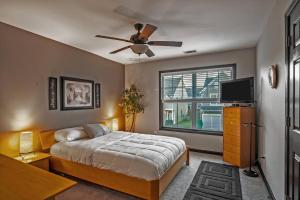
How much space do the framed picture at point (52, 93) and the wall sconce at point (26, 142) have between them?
726 mm

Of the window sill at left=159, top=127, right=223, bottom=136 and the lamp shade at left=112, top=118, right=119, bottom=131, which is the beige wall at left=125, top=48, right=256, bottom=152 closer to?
the window sill at left=159, top=127, right=223, bottom=136

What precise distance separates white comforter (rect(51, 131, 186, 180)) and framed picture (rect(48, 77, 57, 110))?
845mm

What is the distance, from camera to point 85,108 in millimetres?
4176

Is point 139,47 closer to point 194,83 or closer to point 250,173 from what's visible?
point 194,83

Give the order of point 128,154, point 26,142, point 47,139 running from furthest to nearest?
point 47,139, point 26,142, point 128,154

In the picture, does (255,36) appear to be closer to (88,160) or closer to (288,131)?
(288,131)

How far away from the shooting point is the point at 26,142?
2768 millimetres

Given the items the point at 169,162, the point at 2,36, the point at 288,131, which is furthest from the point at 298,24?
the point at 2,36

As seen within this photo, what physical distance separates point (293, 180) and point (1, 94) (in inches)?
161

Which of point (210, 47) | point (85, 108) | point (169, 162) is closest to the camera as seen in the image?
point (169, 162)

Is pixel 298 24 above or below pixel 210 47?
below

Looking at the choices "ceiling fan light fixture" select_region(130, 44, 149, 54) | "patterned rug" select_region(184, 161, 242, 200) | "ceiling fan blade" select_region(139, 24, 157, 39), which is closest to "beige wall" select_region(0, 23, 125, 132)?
"ceiling fan light fixture" select_region(130, 44, 149, 54)

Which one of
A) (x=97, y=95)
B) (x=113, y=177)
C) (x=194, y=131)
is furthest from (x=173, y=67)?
(x=113, y=177)

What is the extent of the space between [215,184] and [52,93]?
11.9ft
